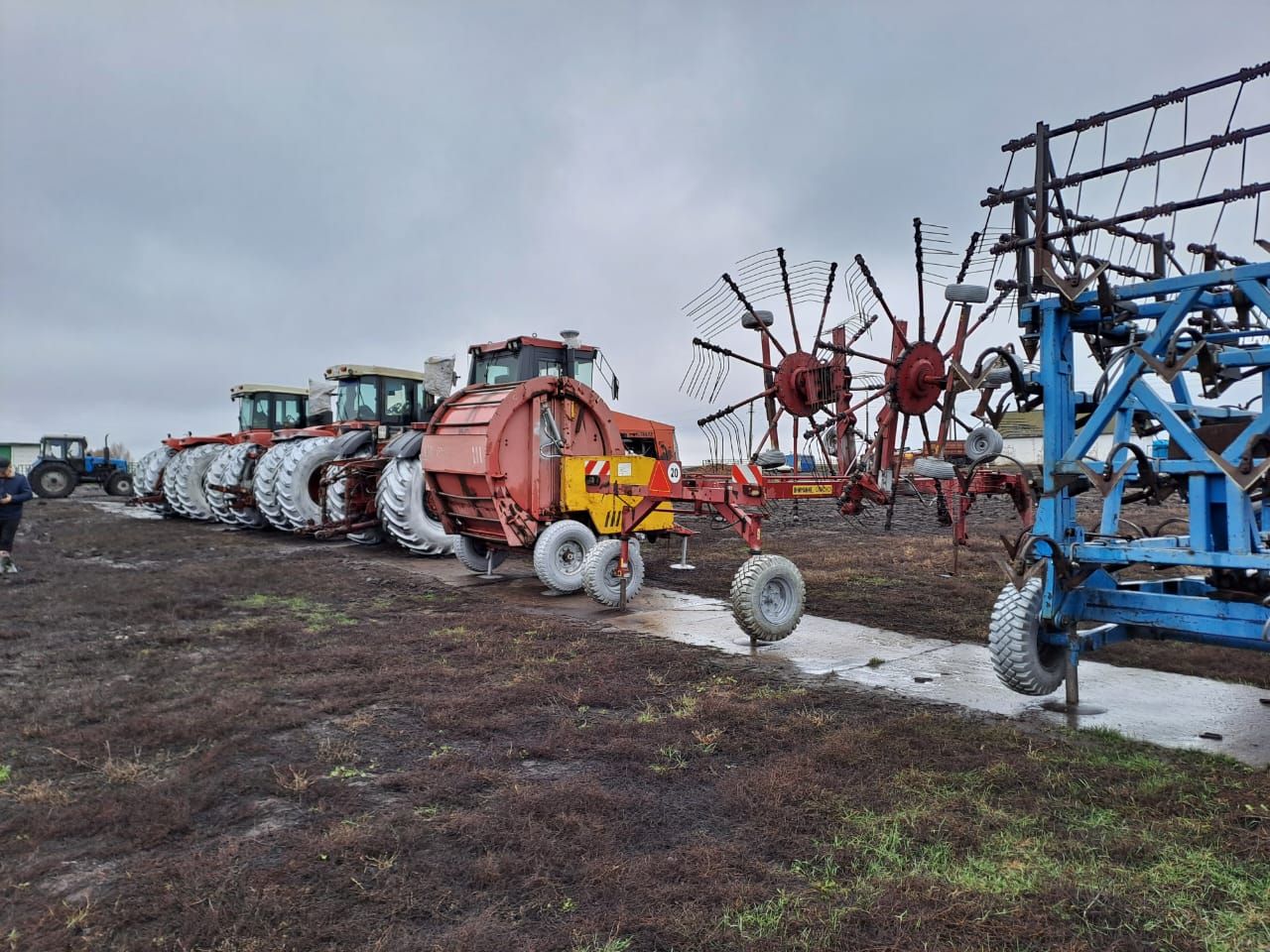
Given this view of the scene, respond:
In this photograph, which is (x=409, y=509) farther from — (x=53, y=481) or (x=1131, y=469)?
(x=53, y=481)

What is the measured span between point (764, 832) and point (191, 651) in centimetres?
484

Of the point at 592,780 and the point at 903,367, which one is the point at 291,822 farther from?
the point at 903,367

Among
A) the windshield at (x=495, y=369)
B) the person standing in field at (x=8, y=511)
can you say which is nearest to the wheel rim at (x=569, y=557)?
the windshield at (x=495, y=369)

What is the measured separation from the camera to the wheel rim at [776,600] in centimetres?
658

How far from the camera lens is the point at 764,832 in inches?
125

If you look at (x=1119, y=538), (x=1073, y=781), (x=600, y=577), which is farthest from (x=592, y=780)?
(x=600, y=577)

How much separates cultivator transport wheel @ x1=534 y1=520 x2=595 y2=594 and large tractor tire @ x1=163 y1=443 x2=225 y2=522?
487 inches

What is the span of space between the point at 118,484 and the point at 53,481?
229cm

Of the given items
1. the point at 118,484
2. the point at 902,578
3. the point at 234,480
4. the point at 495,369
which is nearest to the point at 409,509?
the point at 495,369

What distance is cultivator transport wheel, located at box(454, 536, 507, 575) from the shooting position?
35.3 feet

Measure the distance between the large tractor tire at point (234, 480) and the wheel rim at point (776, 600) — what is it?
41.9ft

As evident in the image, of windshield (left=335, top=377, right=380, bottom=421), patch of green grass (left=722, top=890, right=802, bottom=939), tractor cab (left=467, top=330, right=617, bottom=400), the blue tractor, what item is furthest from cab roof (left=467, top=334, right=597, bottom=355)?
the blue tractor

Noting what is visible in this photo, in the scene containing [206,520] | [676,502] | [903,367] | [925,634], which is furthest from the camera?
[206,520]

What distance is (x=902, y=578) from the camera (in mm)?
10008
